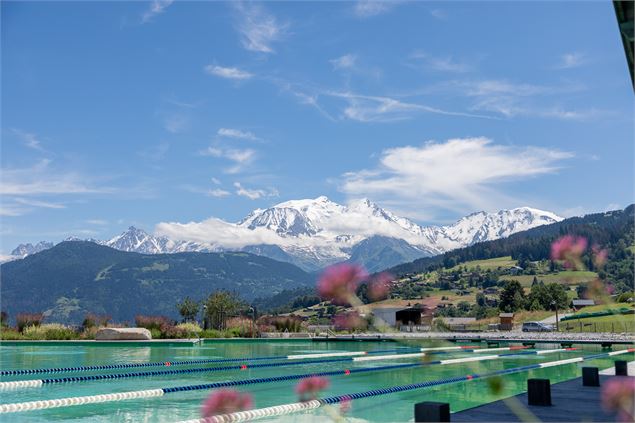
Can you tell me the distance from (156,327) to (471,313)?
7248 cm

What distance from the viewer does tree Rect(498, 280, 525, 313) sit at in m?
77.1

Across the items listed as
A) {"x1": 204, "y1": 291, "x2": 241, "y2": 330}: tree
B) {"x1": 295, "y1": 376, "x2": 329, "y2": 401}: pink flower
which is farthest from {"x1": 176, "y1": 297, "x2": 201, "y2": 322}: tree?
{"x1": 295, "y1": 376, "x2": 329, "y2": 401}: pink flower

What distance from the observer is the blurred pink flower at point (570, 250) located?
1.97 metres

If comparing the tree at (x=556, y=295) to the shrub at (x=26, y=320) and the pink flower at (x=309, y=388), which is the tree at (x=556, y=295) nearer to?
the shrub at (x=26, y=320)

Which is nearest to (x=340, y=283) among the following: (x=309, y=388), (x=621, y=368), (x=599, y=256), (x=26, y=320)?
(x=309, y=388)

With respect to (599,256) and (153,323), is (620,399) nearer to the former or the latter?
(599,256)

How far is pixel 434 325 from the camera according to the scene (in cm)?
335

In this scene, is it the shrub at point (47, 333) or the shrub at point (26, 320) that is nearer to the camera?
the shrub at point (47, 333)

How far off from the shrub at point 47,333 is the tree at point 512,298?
5906cm

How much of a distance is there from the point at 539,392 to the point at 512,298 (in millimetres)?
74030

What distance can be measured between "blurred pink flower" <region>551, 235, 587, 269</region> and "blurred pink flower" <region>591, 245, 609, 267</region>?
0.28 feet

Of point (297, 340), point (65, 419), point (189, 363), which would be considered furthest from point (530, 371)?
point (297, 340)

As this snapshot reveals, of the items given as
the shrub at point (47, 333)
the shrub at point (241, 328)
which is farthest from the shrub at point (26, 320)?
the shrub at point (241, 328)

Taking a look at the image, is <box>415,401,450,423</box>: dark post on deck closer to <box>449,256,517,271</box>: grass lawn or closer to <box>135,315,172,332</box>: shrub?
<box>135,315,172,332</box>: shrub
